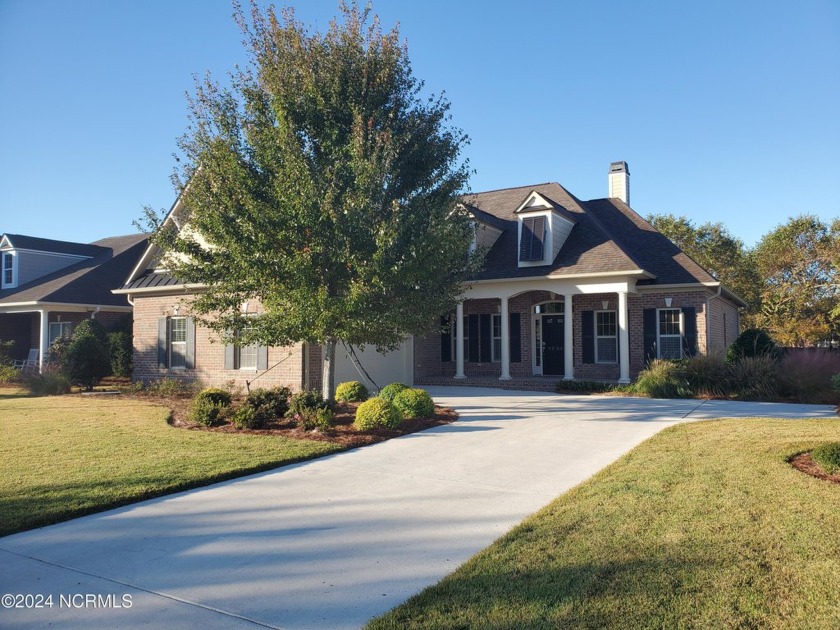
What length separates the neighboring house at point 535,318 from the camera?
17672 millimetres

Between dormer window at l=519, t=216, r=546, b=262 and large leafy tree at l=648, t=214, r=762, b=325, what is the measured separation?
17828mm

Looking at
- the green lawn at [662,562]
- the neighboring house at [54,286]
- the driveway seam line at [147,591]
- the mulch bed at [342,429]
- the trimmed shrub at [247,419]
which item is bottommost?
the driveway seam line at [147,591]

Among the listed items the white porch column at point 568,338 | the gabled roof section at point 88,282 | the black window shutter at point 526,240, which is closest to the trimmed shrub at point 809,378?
the white porch column at point 568,338

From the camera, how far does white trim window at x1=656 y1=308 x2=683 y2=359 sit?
18484 millimetres

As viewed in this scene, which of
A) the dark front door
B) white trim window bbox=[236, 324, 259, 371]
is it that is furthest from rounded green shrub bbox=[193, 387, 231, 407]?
the dark front door

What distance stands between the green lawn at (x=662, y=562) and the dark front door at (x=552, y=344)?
13.5 m

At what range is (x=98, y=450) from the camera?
868 centimetres

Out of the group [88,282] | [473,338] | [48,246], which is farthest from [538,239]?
[48,246]

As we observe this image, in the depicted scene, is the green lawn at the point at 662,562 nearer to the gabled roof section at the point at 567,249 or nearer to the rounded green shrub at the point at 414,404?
the rounded green shrub at the point at 414,404

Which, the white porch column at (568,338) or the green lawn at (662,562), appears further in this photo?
the white porch column at (568,338)

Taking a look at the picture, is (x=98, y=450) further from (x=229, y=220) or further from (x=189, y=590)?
(x=189, y=590)

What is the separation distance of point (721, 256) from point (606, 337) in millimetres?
18557

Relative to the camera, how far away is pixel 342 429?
10.5 m

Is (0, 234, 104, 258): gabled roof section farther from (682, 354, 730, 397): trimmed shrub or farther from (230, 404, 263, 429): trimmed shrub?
(682, 354, 730, 397): trimmed shrub
